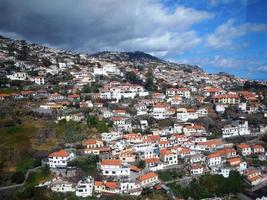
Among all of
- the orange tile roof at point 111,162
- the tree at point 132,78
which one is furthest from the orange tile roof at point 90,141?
the tree at point 132,78

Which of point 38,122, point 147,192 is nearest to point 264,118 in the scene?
point 147,192

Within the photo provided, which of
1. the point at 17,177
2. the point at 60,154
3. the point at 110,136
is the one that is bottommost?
the point at 17,177

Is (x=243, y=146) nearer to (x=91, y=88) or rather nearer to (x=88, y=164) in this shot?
→ (x=88, y=164)

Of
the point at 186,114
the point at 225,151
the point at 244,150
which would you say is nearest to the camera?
the point at 225,151

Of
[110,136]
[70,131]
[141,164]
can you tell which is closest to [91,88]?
[70,131]

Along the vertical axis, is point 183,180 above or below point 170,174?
below

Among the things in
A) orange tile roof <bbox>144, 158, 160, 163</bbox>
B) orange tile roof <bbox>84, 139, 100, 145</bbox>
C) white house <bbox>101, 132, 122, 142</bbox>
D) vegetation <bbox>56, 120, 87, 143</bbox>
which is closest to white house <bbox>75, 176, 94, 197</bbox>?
orange tile roof <bbox>144, 158, 160, 163</bbox>

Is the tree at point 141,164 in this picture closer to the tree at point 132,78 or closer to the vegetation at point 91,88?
the vegetation at point 91,88

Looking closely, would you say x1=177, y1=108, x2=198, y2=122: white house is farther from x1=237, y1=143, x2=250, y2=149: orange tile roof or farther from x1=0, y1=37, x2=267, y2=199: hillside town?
x1=237, y1=143, x2=250, y2=149: orange tile roof

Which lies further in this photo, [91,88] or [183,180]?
[91,88]
